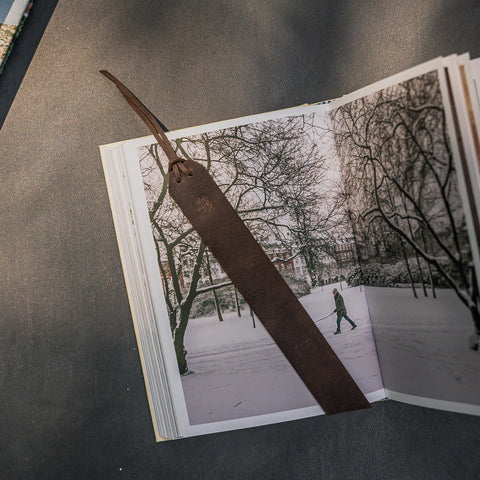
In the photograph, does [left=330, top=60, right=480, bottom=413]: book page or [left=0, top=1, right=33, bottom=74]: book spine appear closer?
[left=330, top=60, right=480, bottom=413]: book page

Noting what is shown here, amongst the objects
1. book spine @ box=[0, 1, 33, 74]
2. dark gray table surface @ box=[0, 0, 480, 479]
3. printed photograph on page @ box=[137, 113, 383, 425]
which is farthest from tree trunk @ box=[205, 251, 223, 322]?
book spine @ box=[0, 1, 33, 74]

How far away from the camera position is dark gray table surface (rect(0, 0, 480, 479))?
0.48 meters

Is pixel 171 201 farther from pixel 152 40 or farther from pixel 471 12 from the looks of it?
pixel 471 12

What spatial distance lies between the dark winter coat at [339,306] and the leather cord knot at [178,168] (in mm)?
231

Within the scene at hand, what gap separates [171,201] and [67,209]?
0.14 metres

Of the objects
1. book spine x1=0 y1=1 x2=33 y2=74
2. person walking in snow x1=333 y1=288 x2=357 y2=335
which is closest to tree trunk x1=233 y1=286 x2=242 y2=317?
person walking in snow x1=333 y1=288 x2=357 y2=335

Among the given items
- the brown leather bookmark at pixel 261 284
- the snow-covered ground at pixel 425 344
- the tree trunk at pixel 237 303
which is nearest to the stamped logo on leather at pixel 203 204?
the brown leather bookmark at pixel 261 284

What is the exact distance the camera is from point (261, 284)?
0.46 m

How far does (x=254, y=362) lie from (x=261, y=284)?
3.7 inches

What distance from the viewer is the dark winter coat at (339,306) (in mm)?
458

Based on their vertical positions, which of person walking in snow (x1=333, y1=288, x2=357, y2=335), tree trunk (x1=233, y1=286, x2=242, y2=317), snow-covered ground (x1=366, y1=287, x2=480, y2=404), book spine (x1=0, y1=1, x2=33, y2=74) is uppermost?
book spine (x1=0, y1=1, x2=33, y2=74)

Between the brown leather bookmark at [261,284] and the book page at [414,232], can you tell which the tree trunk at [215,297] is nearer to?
the brown leather bookmark at [261,284]

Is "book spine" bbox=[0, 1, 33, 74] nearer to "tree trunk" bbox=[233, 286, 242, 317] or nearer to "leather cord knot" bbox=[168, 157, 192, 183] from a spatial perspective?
"leather cord knot" bbox=[168, 157, 192, 183]

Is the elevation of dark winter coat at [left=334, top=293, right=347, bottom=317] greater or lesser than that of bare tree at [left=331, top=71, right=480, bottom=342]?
lesser
